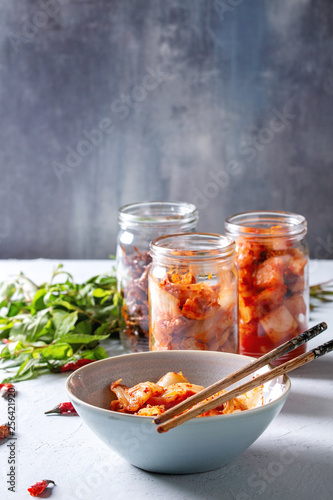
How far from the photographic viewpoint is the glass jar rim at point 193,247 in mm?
1077

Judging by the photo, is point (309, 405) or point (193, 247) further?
point (193, 247)

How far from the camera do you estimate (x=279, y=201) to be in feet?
8.42

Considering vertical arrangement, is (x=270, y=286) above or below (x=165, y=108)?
below

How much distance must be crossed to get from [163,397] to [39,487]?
0.64ft

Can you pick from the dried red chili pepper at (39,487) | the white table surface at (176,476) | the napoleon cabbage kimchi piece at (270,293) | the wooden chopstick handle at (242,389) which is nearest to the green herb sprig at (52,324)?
the white table surface at (176,476)

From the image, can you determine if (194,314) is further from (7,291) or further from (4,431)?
(7,291)

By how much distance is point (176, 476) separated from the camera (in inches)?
32.0

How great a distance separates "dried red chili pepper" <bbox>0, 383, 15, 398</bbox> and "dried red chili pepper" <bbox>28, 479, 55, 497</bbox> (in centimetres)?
32

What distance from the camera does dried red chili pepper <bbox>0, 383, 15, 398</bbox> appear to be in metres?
1.09

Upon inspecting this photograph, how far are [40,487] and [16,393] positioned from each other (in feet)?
1.14

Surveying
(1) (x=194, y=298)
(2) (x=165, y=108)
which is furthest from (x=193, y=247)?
(2) (x=165, y=108)

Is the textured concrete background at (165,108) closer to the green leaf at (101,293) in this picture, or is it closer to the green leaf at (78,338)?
the green leaf at (101,293)

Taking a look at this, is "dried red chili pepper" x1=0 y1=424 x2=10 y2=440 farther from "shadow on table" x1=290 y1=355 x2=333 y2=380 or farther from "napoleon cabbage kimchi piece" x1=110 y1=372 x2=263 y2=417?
"shadow on table" x1=290 y1=355 x2=333 y2=380

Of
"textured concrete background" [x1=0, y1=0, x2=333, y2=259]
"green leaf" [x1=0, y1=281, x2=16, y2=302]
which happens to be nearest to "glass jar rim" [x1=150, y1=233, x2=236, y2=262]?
"green leaf" [x1=0, y1=281, x2=16, y2=302]
